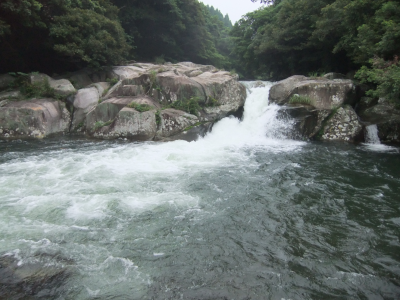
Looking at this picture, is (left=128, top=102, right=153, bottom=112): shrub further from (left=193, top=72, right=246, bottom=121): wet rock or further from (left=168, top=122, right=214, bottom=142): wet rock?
(left=193, top=72, right=246, bottom=121): wet rock

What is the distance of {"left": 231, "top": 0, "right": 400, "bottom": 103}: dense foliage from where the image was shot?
10008 millimetres

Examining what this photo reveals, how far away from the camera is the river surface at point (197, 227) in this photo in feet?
12.6

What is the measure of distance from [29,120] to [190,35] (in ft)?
79.6

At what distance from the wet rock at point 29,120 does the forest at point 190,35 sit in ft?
10.9

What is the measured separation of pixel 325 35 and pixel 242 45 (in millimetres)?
15658

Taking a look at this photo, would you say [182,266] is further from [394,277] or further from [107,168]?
[107,168]

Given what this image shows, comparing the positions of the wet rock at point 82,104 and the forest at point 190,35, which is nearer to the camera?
the forest at point 190,35

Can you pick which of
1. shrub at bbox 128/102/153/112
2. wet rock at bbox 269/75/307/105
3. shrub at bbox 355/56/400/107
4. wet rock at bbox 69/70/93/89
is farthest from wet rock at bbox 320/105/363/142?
wet rock at bbox 69/70/93/89

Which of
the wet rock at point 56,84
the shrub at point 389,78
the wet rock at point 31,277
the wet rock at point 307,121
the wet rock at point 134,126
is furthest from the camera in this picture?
the wet rock at point 56,84

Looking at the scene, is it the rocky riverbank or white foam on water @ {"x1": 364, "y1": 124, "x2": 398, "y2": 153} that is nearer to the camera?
white foam on water @ {"x1": 364, "y1": 124, "x2": 398, "y2": 153}

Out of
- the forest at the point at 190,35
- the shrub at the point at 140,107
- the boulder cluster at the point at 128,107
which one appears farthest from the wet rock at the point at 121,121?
the forest at the point at 190,35

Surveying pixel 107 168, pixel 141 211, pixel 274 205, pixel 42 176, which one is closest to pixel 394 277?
pixel 274 205

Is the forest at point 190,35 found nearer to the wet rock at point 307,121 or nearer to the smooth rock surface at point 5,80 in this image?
the smooth rock surface at point 5,80

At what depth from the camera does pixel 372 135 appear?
12.1 meters
